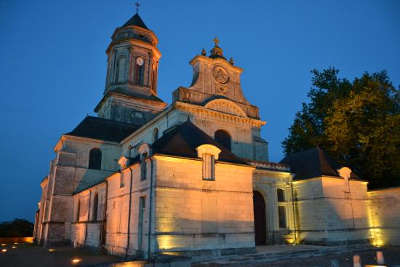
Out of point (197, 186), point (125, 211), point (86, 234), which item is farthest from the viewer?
point (86, 234)

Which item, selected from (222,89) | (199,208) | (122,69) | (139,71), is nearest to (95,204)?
(199,208)

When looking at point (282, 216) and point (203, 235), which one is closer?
point (203, 235)

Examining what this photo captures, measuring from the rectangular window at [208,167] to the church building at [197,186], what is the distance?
0.14 ft

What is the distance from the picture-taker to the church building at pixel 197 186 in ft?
40.1

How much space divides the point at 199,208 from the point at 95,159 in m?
15.9

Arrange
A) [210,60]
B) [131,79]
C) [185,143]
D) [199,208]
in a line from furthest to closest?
[131,79], [210,60], [185,143], [199,208]

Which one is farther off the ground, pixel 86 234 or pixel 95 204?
pixel 95 204

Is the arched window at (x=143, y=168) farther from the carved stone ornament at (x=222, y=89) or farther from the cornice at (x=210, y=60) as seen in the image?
the cornice at (x=210, y=60)

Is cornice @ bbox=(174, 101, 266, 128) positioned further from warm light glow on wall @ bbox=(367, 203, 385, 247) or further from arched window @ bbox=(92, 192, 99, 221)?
warm light glow on wall @ bbox=(367, 203, 385, 247)

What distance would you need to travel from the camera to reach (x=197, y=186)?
12.7 meters

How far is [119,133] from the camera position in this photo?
2792cm

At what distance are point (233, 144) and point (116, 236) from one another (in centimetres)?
1023

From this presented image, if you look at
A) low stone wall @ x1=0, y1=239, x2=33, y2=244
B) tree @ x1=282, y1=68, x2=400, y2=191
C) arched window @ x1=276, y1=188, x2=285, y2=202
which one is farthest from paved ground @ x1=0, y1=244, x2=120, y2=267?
tree @ x1=282, y1=68, x2=400, y2=191

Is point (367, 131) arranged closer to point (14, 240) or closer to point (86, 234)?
point (86, 234)
